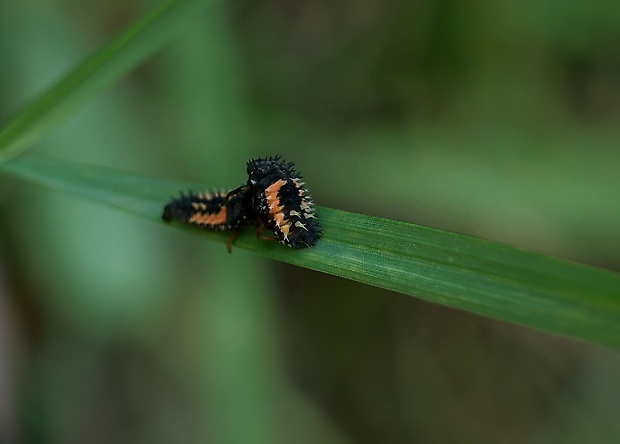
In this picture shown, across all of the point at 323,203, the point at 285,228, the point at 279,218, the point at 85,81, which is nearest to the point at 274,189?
the point at 279,218

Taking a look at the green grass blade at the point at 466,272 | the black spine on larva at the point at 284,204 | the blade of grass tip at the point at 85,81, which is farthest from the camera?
Result: the blade of grass tip at the point at 85,81

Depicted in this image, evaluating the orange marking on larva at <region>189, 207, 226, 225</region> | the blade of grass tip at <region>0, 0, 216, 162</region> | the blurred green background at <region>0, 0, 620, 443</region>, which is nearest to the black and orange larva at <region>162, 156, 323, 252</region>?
the orange marking on larva at <region>189, 207, 226, 225</region>

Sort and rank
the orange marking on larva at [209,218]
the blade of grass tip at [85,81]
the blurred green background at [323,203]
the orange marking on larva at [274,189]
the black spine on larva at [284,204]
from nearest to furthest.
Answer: the black spine on larva at [284,204] → the orange marking on larva at [274,189] → the orange marking on larva at [209,218] → the blade of grass tip at [85,81] → the blurred green background at [323,203]

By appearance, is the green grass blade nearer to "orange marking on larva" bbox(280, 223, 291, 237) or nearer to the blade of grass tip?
"orange marking on larva" bbox(280, 223, 291, 237)

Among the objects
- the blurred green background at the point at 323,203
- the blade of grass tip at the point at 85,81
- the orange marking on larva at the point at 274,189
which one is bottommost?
the blurred green background at the point at 323,203

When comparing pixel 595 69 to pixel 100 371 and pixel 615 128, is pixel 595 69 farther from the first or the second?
pixel 100 371

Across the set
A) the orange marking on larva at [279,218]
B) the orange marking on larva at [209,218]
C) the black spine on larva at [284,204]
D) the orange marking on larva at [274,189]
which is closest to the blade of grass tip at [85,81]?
the orange marking on larva at [209,218]

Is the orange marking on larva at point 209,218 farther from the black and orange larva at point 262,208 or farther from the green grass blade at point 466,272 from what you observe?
the green grass blade at point 466,272
